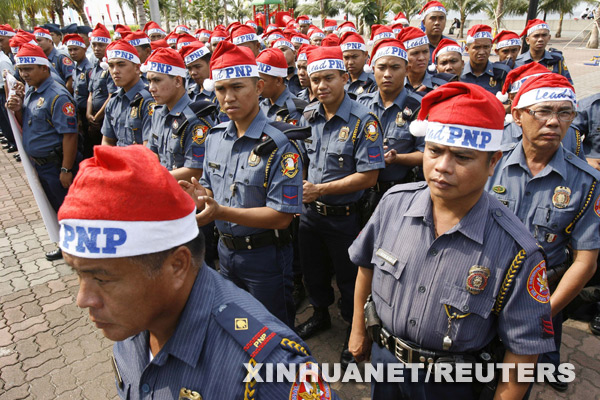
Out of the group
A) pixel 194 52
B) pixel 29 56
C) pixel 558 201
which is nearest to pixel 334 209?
pixel 558 201

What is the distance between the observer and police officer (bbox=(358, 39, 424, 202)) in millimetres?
4199

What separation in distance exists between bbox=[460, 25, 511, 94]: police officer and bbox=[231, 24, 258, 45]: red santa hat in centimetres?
384

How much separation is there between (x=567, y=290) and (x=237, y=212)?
7.32ft

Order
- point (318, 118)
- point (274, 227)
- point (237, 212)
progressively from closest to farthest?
point (237, 212), point (274, 227), point (318, 118)

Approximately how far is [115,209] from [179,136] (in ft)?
9.60

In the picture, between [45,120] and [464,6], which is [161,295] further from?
[464,6]

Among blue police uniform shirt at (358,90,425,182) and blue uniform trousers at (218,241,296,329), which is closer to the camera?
blue uniform trousers at (218,241,296,329)

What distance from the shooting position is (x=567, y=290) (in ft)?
7.96

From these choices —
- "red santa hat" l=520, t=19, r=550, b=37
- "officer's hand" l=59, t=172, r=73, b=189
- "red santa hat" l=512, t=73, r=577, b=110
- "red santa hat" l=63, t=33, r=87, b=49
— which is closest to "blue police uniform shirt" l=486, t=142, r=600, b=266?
"red santa hat" l=512, t=73, r=577, b=110

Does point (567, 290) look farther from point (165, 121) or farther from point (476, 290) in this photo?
point (165, 121)

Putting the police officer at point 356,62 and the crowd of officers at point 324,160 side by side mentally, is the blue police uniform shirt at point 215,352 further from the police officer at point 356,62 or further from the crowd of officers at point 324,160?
the police officer at point 356,62

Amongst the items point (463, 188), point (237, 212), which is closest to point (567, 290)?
point (463, 188)

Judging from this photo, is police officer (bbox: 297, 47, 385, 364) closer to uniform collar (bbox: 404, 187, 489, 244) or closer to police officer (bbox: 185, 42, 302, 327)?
police officer (bbox: 185, 42, 302, 327)

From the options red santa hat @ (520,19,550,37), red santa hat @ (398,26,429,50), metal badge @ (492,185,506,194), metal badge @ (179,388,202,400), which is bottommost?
metal badge @ (179,388,202,400)
